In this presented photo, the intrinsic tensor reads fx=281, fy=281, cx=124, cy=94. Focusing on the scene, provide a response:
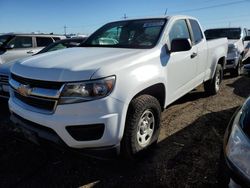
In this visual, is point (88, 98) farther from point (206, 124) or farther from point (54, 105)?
point (206, 124)

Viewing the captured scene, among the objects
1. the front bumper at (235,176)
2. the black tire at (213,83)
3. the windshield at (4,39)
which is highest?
the front bumper at (235,176)

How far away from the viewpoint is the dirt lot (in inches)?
124

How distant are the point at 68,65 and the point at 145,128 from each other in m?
1.24

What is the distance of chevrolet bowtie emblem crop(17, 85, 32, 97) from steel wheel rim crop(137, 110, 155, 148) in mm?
1304

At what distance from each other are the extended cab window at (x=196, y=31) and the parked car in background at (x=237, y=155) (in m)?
3.19

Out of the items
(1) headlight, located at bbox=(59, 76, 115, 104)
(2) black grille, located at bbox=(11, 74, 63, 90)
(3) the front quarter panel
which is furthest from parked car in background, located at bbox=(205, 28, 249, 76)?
(2) black grille, located at bbox=(11, 74, 63, 90)

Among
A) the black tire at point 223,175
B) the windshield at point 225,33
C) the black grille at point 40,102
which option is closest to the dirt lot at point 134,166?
the black grille at point 40,102

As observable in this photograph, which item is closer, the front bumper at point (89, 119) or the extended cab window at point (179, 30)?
the front bumper at point (89, 119)

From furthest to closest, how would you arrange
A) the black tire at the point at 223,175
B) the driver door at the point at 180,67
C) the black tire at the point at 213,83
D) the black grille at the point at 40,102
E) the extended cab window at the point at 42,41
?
1. the extended cab window at the point at 42,41
2. the black tire at the point at 213,83
3. the driver door at the point at 180,67
4. the black grille at the point at 40,102
5. the black tire at the point at 223,175

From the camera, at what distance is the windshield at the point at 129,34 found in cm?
407

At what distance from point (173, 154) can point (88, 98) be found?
5.08ft

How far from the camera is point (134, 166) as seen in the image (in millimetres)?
3439

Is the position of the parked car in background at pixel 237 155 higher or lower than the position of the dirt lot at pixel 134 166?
higher

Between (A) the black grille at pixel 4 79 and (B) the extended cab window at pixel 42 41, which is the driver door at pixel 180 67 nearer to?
(A) the black grille at pixel 4 79
